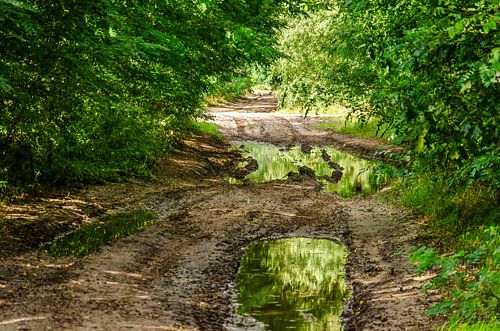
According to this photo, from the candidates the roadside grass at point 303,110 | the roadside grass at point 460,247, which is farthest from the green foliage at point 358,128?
the roadside grass at point 460,247

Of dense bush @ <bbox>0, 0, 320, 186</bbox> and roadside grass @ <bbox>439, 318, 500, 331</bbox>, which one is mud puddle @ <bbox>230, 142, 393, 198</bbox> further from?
roadside grass @ <bbox>439, 318, 500, 331</bbox>

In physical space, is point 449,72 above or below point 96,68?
below

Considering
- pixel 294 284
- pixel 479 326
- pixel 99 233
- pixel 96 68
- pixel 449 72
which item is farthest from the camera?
pixel 96 68

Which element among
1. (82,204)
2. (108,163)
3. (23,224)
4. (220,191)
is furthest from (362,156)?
(23,224)

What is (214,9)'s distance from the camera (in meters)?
14.0

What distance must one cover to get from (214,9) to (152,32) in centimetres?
197

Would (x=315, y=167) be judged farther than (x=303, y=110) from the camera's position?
No

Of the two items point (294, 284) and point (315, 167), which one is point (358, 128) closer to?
point (315, 167)

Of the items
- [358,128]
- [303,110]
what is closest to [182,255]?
[358,128]

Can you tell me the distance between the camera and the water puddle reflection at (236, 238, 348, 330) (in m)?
8.49

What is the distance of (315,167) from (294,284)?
1601 centimetres

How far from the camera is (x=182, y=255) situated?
11320 millimetres

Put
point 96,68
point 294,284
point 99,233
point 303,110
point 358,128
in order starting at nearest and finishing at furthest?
→ point 294,284
point 99,233
point 96,68
point 358,128
point 303,110

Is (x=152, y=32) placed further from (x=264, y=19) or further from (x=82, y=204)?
(x=264, y=19)
